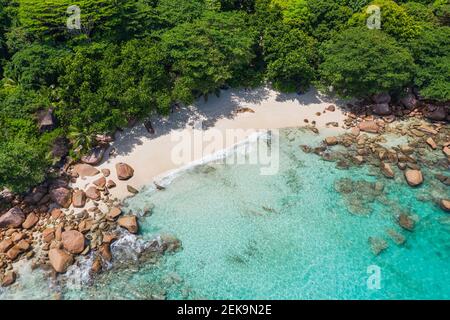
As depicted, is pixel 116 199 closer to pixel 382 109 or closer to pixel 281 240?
pixel 281 240

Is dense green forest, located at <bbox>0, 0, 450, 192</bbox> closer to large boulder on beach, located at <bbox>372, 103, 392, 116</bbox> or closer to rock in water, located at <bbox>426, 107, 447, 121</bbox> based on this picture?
large boulder on beach, located at <bbox>372, 103, 392, 116</bbox>

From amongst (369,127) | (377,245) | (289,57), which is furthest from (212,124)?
(377,245)

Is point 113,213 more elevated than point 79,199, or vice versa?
point 79,199

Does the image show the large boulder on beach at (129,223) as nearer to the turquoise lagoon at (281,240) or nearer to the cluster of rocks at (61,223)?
the cluster of rocks at (61,223)

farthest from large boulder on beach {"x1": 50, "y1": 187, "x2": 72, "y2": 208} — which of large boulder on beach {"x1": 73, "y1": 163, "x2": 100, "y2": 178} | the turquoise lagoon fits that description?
the turquoise lagoon

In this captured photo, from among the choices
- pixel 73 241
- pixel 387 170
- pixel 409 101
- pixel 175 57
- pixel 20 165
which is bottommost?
pixel 73 241

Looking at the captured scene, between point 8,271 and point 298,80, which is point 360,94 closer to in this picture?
point 298,80
